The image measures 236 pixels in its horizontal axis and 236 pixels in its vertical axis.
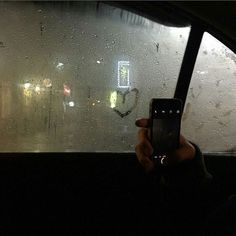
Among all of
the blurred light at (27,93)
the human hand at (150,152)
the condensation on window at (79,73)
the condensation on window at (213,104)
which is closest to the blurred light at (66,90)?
the condensation on window at (79,73)

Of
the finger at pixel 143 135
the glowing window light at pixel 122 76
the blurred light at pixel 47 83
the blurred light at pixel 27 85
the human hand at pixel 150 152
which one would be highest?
the glowing window light at pixel 122 76

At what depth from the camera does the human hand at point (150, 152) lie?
1.56m

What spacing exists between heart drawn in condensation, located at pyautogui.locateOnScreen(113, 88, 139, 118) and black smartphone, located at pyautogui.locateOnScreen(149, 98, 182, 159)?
384 mm

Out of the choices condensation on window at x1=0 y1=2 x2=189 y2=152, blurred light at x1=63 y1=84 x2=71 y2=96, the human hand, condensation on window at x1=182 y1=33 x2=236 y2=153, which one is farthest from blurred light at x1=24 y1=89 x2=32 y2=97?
condensation on window at x1=182 y1=33 x2=236 y2=153

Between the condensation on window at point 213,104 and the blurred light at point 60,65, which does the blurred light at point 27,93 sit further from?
the condensation on window at point 213,104

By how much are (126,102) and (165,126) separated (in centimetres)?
43

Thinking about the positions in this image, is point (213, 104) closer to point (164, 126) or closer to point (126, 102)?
point (126, 102)

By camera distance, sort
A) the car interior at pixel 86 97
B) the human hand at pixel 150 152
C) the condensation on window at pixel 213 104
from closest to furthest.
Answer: the human hand at pixel 150 152 → the car interior at pixel 86 97 → the condensation on window at pixel 213 104

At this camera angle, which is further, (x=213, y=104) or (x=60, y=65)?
(x=213, y=104)

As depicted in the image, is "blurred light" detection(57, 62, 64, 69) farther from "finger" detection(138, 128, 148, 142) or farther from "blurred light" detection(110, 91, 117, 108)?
"finger" detection(138, 128, 148, 142)

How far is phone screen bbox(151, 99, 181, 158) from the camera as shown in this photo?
159 cm

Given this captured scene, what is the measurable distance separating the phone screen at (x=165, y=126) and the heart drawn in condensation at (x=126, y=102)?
0.39 m

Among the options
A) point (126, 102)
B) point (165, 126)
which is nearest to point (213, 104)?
point (126, 102)

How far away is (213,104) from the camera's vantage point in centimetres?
208
